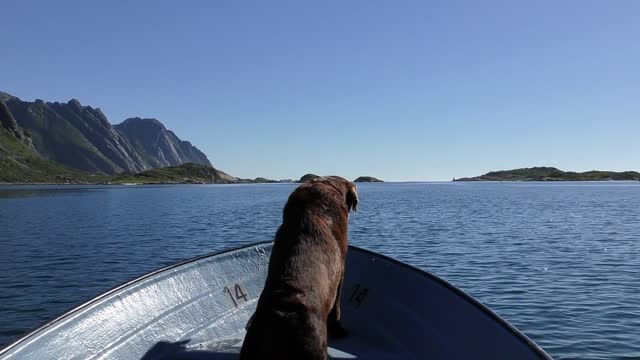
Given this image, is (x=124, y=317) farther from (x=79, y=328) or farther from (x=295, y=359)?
(x=295, y=359)

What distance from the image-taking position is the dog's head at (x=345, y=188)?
341 inches

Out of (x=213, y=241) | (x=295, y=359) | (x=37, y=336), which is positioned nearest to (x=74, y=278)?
(x=213, y=241)

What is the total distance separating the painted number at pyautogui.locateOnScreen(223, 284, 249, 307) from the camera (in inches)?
388

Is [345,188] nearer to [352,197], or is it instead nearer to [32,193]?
[352,197]

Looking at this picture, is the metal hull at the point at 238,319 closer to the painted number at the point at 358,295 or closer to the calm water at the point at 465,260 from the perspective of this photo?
the painted number at the point at 358,295

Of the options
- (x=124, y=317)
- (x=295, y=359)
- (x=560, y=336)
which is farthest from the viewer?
(x=560, y=336)

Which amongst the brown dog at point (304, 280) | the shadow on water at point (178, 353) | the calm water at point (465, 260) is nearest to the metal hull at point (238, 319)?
the shadow on water at point (178, 353)

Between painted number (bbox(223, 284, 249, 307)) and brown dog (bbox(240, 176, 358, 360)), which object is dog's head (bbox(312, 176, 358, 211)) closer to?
brown dog (bbox(240, 176, 358, 360))

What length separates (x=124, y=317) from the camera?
7758mm

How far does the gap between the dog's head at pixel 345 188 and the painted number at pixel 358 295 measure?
1.67 meters

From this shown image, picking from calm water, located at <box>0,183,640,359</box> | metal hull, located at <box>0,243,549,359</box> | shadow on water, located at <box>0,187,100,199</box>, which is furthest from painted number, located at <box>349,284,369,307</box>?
shadow on water, located at <box>0,187,100,199</box>

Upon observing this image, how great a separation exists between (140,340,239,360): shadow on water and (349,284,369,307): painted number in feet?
8.75

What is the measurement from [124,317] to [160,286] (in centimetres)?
100

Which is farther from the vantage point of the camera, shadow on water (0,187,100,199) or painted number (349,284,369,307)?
shadow on water (0,187,100,199)
